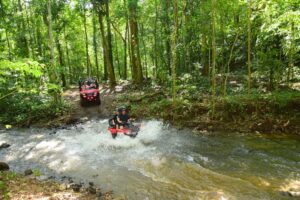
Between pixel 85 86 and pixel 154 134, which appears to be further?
pixel 85 86

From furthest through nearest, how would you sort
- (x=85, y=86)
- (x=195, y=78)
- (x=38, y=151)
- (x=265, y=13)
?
(x=195, y=78), (x=85, y=86), (x=265, y=13), (x=38, y=151)

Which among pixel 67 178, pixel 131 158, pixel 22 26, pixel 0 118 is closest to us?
pixel 67 178

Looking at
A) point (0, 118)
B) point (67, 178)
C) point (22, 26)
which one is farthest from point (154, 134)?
point (22, 26)

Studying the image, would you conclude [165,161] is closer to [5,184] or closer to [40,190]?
[40,190]

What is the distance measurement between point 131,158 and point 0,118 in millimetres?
10622

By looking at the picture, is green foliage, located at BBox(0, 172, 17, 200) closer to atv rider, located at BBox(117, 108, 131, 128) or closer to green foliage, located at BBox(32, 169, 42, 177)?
green foliage, located at BBox(32, 169, 42, 177)

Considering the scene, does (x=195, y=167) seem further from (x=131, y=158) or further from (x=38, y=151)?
(x=38, y=151)

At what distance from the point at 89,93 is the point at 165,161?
1067 cm

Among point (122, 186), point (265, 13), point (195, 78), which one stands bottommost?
point (122, 186)

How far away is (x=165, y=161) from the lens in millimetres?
10992

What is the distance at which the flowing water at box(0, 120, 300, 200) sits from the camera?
28.8 feet

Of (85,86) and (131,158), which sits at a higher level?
(85,86)

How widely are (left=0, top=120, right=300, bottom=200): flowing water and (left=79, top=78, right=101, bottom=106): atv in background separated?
4608mm

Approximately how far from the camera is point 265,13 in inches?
547
